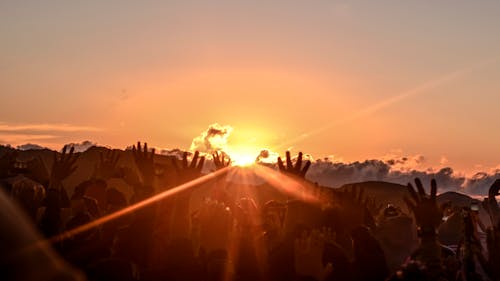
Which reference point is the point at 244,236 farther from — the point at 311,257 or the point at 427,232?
the point at 427,232

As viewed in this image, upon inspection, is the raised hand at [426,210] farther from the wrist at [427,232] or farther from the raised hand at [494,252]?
the raised hand at [494,252]

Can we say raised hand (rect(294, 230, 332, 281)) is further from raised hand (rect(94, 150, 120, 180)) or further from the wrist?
raised hand (rect(94, 150, 120, 180))

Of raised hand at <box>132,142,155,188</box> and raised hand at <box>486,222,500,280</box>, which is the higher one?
raised hand at <box>132,142,155,188</box>

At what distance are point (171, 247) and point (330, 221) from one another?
103 inches

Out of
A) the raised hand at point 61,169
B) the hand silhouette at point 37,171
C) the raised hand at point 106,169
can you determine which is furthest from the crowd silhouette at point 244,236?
the raised hand at point 106,169

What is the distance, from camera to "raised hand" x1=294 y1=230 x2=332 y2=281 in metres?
8.80

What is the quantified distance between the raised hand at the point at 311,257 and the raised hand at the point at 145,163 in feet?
12.1

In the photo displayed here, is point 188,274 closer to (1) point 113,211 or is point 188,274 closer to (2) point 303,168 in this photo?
(2) point 303,168

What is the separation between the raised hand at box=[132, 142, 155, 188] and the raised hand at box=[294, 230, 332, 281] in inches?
145

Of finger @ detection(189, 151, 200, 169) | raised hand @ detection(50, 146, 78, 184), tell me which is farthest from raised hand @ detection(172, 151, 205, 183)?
raised hand @ detection(50, 146, 78, 184)

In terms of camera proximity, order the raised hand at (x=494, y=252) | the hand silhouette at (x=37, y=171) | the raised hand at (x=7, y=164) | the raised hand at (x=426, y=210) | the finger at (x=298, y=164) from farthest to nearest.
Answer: the hand silhouette at (x=37, y=171)
the raised hand at (x=7, y=164)
the finger at (x=298, y=164)
the raised hand at (x=494, y=252)
the raised hand at (x=426, y=210)

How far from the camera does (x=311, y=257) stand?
890 cm

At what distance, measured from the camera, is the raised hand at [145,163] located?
38.4ft

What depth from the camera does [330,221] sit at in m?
10.4
